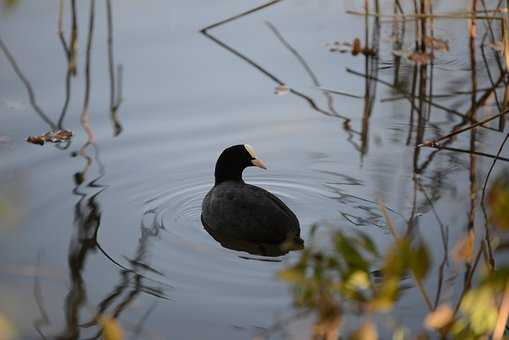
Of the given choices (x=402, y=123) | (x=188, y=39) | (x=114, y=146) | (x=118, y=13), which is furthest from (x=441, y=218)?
(x=118, y=13)

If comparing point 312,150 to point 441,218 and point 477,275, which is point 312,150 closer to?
point 441,218

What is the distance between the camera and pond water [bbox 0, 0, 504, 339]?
4059 millimetres

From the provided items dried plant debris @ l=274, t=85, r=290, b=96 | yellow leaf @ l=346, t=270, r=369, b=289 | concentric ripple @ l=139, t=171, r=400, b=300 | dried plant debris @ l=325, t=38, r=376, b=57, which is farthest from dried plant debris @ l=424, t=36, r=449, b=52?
yellow leaf @ l=346, t=270, r=369, b=289

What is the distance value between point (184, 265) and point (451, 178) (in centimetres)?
193

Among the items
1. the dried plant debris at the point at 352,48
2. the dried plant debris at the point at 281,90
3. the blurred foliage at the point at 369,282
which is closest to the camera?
the blurred foliage at the point at 369,282

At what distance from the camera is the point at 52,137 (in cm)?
612

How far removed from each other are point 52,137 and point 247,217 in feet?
6.66

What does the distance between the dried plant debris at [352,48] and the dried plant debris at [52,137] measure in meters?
2.81

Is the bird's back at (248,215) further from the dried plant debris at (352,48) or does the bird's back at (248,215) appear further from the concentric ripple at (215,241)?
the dried plant debris at (352,48)

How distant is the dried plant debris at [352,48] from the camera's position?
7.81 metres

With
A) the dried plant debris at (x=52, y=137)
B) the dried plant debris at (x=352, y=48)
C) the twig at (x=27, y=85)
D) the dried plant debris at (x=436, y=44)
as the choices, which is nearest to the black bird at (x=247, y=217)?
the dried plant debris at (x=52, y=137)

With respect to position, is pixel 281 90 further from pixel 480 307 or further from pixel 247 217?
pixel 480 307

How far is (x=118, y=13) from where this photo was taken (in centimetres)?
862

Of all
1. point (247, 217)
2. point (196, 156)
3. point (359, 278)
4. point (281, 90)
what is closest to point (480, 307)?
point (359, 278)
